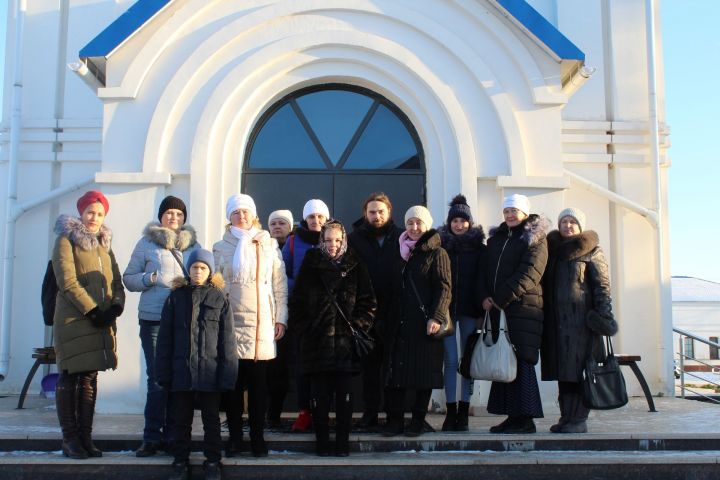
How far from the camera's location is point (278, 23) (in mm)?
7730

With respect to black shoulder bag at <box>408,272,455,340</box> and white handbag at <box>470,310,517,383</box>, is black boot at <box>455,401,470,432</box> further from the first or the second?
Result: black shoulder bag at <box>408,272,455,340</box>

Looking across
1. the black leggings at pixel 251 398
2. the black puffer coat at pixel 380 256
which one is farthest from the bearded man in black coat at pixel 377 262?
the black leggings at pixel 251 398

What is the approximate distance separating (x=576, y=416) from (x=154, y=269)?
3514 mm

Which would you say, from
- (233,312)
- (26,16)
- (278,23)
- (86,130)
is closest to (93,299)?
(233,312)

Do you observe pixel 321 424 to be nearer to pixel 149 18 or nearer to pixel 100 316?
pixel 100 316

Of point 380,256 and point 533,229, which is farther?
point 380,256

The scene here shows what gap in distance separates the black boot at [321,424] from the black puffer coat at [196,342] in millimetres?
737

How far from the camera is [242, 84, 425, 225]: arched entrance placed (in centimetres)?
794

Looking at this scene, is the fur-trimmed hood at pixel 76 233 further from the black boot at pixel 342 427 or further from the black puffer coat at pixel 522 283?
the black puffer coat at pixel 522 283

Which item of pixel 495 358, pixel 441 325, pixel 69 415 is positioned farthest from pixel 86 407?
pixel 495 358

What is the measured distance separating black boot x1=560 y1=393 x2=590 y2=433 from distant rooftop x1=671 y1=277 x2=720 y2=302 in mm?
28528

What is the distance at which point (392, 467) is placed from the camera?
5395mm

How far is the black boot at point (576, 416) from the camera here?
607 cm

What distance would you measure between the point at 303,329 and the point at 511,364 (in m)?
1.65
